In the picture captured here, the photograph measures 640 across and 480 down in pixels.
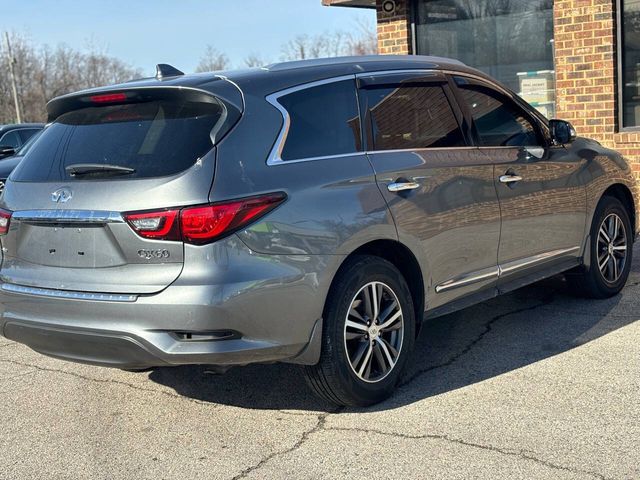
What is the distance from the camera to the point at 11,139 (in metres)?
14.3

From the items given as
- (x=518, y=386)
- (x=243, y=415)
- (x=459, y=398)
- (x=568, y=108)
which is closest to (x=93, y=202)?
(x=243, y=415)

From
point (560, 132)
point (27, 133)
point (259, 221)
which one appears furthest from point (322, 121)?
point (27, 133)

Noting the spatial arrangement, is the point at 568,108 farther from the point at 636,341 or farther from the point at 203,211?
the point at 203,211

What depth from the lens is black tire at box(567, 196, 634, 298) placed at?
6277mm

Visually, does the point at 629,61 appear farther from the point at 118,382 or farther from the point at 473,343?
the point at 118,382

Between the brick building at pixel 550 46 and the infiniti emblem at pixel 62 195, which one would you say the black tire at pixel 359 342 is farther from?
the brick building at pixel 550 46

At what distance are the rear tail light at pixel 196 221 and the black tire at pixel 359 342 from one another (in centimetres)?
66

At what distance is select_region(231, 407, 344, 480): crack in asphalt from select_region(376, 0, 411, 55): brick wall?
28.0 ft

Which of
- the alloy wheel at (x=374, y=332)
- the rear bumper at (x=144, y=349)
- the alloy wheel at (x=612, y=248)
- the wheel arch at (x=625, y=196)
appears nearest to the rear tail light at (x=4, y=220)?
the rear bumper at (x=144, y=349)

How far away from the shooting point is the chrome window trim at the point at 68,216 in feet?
12.8

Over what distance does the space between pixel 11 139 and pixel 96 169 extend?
11074 mm

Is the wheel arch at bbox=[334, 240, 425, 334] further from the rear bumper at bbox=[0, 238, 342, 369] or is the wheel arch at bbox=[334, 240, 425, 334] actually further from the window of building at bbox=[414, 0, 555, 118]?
the window of building at bbox=[414, 0, 555, 118]

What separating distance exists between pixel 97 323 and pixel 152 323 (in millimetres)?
302

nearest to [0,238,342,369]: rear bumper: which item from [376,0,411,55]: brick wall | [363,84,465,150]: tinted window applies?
[363,84,465,150]: tinted window
